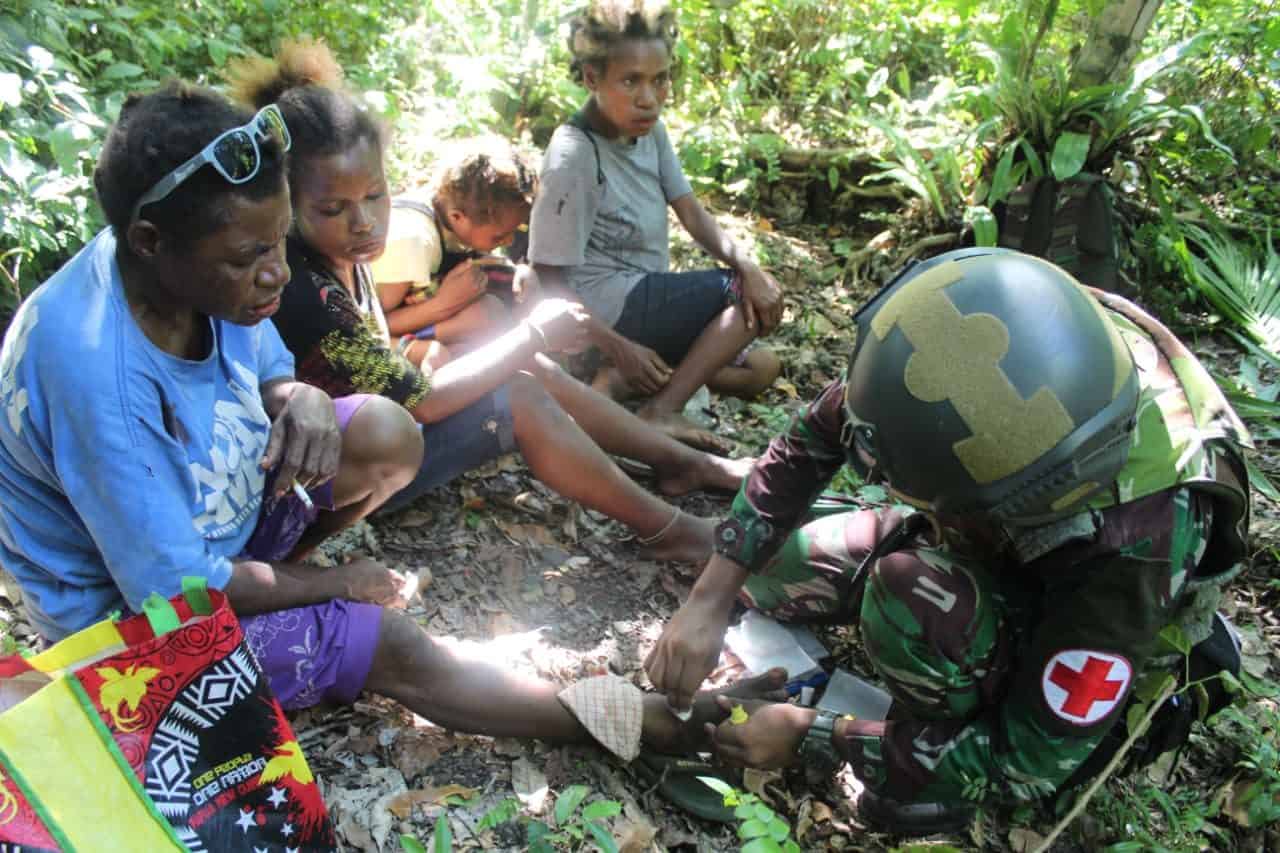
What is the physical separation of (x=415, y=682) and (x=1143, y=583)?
164 cm

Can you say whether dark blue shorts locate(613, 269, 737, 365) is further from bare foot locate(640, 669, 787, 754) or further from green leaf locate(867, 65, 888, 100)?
green leaf locate(867, 65, 888, 100)

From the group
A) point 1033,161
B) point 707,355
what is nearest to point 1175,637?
point 707,355

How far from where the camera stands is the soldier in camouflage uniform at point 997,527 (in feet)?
5.71

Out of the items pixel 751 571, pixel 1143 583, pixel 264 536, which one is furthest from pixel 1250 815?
pixel 264 536

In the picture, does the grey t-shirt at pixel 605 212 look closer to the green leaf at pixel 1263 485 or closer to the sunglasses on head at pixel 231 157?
the sunglasses on head at pixel 231 157

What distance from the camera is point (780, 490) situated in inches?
98.2

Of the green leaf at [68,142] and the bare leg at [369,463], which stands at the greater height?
the green leaf at [68,142]

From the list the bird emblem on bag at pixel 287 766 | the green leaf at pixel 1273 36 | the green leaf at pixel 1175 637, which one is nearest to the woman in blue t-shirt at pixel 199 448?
the bird emblem on bag at pixel 287 766

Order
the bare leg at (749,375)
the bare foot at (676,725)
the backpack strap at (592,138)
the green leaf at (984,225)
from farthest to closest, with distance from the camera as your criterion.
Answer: the green leaf at (984,225) < the bare leg at (749,375) < the backpack strap at (592,138) < the bare foot at (676,725)

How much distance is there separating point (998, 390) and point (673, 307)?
236 centimetres

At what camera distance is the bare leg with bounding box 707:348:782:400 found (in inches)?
165

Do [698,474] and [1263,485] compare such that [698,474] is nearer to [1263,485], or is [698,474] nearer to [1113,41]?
[1263,485]

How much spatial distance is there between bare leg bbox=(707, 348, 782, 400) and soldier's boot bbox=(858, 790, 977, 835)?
2189mm

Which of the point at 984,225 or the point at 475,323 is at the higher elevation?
the point at 475,323
